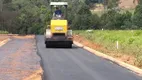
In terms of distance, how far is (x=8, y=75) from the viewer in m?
15.2

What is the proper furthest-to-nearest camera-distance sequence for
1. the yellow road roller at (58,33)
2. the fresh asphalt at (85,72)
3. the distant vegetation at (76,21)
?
the distant vegetation at (76,21) → the yellow road roller at (58,33) → the fresh asphalt at (85,72)

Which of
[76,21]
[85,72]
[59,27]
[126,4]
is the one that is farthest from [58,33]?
[126,4]

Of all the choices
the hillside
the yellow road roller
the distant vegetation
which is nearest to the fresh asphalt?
the yellow road roller

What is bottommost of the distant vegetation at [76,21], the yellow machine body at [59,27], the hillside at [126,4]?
the distant vegetation at [76,21]

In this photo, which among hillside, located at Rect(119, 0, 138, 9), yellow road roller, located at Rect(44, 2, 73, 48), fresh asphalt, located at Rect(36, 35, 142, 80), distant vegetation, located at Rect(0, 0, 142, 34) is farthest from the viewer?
hillside, located at Rect(119, 0, 138, 9)

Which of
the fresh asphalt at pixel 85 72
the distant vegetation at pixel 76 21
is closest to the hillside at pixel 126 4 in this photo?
the distant vegetation at pixel 76 21

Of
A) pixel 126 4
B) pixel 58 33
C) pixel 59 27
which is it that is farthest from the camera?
pixel 126 4

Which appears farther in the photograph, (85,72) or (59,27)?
(59,27)

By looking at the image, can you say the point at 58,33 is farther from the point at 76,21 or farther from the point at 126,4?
the point at 126,4

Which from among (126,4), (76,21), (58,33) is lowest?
(76,21)

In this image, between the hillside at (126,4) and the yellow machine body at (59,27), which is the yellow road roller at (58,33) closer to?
the yellow machine body at (59,27)

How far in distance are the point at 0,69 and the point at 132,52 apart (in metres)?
10.9

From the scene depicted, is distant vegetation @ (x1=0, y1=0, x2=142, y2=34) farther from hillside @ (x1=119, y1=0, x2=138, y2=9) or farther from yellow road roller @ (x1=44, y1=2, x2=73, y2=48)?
hillside @ (x1=119, y1=0, x2=138, y2=9)

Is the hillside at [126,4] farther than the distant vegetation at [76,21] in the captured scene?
Yes
